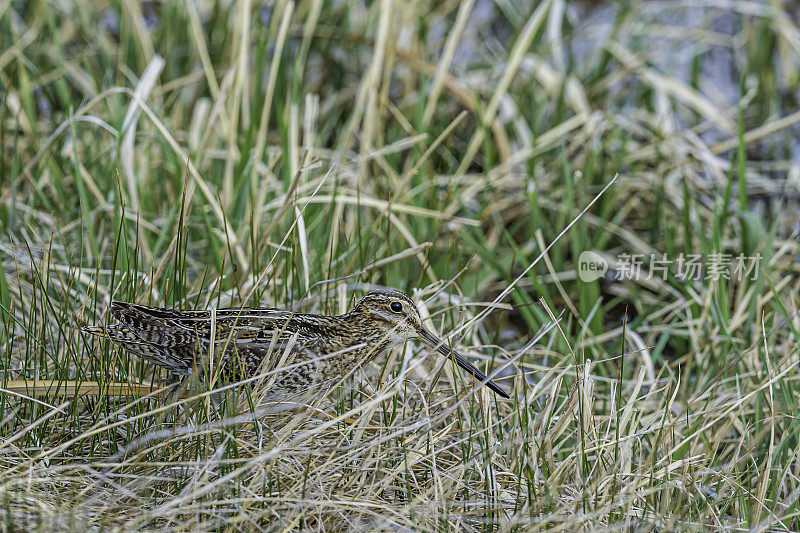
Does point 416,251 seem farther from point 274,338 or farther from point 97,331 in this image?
point 97,331

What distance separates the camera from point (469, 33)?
20.1 ft

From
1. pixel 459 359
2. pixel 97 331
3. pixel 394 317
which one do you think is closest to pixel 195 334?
pixel 97 331

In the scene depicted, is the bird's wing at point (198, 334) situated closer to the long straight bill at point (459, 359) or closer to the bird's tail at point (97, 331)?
the bird's tail at point (97, 331)

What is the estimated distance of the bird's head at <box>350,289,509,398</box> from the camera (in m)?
3.07

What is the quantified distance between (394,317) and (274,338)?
1.68 ft

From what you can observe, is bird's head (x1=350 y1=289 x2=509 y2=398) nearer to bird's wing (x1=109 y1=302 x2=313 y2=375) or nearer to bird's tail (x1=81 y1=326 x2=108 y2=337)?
bird's wing (x1=109 y1=302 x2=313 y2=375)

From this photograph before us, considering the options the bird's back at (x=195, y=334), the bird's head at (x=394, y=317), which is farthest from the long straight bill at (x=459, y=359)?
the bird's back at (x=195, y=334)

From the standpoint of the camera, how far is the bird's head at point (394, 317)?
3.07 metres

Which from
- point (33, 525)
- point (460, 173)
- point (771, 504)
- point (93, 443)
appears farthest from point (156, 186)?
point (771, 504)

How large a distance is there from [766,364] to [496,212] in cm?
170

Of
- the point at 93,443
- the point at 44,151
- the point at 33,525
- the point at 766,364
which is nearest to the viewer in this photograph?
the point at 33,525

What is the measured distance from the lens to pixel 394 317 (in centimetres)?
309

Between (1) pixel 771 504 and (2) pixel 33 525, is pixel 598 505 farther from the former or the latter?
(2) pixel 33 525

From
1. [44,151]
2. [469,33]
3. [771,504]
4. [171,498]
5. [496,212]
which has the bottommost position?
[771,504]
